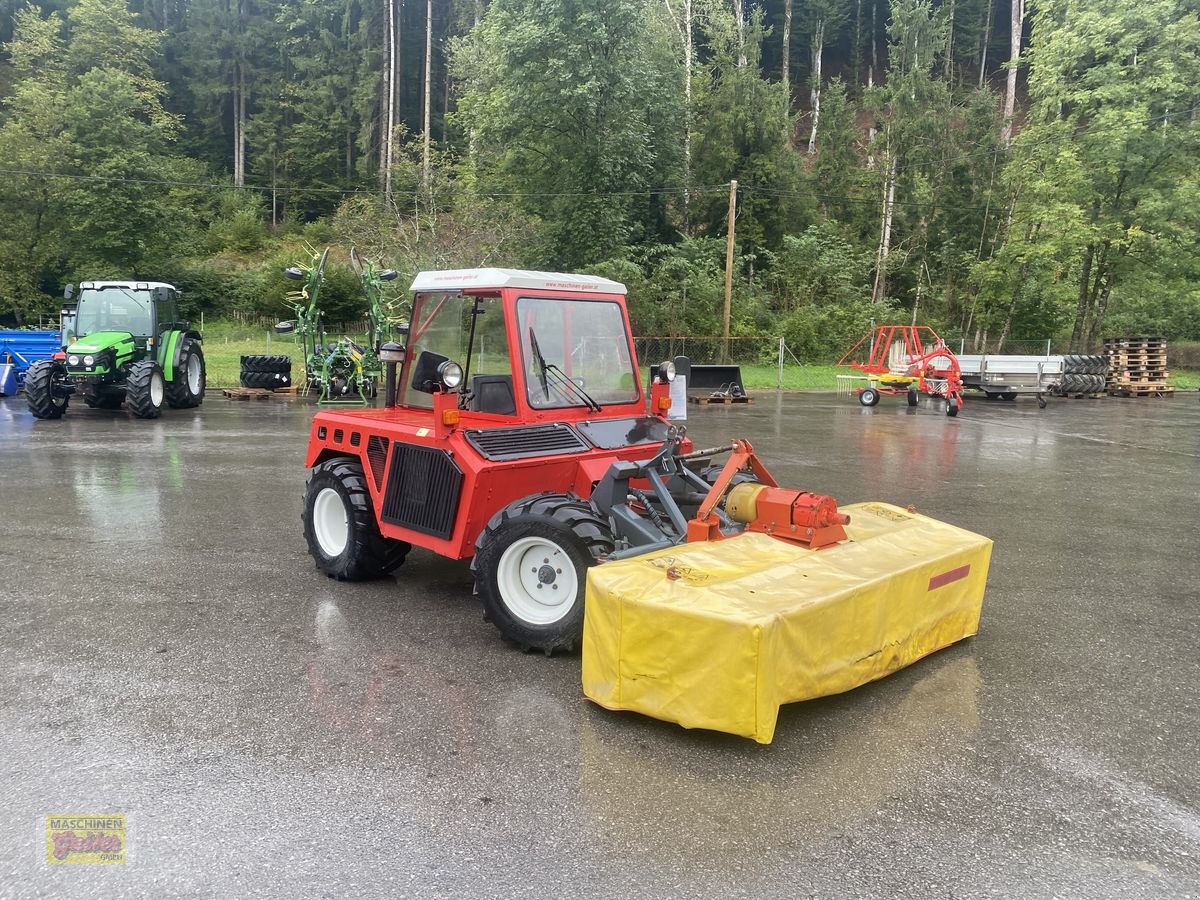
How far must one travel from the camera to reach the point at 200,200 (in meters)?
48.2

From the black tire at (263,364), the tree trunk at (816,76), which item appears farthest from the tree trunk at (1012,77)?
the black tire at (263,364)

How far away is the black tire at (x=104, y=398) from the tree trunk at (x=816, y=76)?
128 feet

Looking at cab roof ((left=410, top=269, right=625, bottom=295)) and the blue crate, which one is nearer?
cab roof ((left=410, top=269, right=625, bottom=295))

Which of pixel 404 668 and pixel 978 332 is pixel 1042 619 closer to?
pixel 404 668

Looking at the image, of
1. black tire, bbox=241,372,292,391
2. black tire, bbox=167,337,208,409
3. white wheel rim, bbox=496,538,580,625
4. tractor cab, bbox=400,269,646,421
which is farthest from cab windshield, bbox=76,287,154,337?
white wheel rim, bbox=496,538,580,625

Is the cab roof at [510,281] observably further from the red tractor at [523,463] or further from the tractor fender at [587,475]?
the tractor fender at [587,475]

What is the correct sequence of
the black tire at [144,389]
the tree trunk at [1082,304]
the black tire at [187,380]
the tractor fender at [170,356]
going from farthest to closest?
the tree trunk at [1082,304] < the black tire at [187,380] < the tractor fender at [170,356] < the black tire at [144,389]

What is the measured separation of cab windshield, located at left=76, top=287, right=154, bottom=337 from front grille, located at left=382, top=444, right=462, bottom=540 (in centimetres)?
1405

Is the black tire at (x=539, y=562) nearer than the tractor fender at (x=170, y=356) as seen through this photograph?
Yes

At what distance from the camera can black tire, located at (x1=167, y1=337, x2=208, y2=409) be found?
17516 millimetres

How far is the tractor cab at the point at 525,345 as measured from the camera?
5480 millimetres

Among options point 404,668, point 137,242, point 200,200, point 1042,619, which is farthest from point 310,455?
point 200,200

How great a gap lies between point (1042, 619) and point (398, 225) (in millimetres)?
32468

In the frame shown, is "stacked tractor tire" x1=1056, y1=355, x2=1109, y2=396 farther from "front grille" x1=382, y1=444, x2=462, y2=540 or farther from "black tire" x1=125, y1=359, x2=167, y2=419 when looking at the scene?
"front grille" x1=382, y1=444, x2=462, y2=540
